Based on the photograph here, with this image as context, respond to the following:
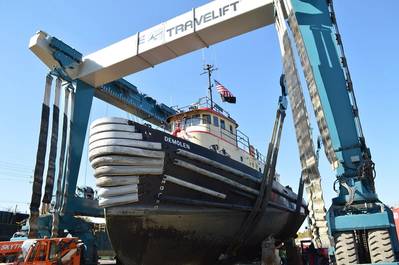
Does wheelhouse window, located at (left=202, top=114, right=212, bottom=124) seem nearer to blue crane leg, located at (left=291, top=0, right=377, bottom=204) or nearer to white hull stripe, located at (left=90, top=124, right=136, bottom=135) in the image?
white hull stripe, located at (left=90, top=124, right=136, bottom=135)

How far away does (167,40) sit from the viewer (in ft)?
30.6

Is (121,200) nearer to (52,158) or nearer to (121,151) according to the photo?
(121,151)

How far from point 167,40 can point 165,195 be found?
4351 millimetres

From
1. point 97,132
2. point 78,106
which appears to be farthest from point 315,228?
point 78,106

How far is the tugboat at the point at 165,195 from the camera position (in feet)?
22.5

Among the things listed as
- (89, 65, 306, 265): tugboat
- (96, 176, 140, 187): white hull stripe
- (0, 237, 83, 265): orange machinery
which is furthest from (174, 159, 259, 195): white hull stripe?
(0, 237, 83, 265): orange machinery

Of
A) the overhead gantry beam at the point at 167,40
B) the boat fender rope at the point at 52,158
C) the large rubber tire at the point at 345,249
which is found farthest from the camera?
the boat fender rope at the point at 52,158

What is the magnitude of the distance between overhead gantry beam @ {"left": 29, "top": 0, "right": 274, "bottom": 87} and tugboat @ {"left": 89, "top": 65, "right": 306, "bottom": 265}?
2.99 metres

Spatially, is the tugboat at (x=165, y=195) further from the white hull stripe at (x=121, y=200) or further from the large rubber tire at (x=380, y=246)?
the large rubber tire at (x=380, y=246)

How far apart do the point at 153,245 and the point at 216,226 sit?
5.00 feet

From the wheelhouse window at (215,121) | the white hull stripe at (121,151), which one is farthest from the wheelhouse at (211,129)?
the white hull stripe at (121,151)

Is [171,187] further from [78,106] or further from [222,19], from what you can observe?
[78,106]

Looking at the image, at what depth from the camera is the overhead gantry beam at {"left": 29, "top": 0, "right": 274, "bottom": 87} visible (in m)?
8.60

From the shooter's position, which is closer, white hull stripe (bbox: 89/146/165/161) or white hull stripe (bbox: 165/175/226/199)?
white hull stripe (bbox: 89/146/165/161)
